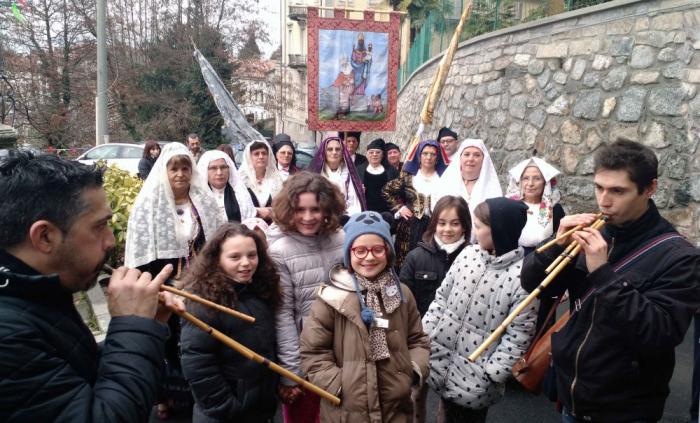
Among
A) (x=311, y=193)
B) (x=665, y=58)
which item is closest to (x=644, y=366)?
(x=311, y=193)

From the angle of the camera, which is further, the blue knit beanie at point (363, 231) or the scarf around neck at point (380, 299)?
the blue knit beanie at point (363, 231)

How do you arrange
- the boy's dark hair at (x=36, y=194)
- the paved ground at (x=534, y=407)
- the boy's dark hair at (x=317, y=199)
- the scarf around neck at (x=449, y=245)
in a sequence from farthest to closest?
the paved ground at (x=534, y=407) → the scarf around neck at (x=449, y=245) → the boy's dark hair at (x=317, y=199) → the boy's dark hair at (x=36, y=194)

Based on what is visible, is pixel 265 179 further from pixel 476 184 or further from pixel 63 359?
pixel 63 359

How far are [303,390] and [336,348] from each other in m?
0.43

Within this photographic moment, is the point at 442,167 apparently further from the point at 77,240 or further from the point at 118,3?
the point at 118,3

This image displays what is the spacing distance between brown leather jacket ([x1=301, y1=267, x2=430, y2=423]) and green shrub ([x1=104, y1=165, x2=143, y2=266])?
11.7 feet

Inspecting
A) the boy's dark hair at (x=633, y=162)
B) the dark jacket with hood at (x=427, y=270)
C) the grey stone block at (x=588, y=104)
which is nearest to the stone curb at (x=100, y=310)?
the dark jacket with hood at (x=427, y=270)

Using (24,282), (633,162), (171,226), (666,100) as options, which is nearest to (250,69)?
(666,100)

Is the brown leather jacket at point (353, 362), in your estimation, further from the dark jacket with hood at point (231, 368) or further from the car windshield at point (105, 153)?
the car windshield at point (105, 153)

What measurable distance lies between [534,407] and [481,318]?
5.33 ft

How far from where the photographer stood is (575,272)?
8.63 feet

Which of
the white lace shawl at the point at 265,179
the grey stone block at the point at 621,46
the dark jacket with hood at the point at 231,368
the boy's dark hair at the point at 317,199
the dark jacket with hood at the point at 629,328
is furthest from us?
the grey stone block at the point at 621,46

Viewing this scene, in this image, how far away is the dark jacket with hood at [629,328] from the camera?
2.09 meters

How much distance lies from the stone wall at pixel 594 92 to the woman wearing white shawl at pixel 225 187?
4.68 m
